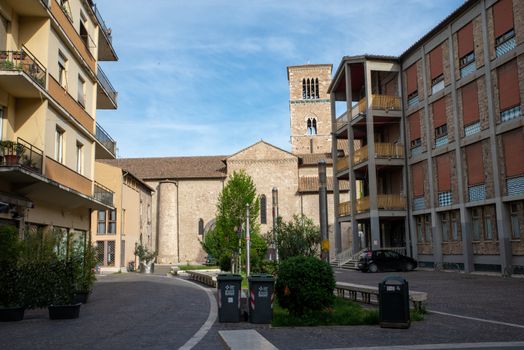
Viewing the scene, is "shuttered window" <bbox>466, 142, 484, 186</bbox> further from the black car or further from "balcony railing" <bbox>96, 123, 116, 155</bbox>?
"balcony railing" <bbox>96, 123, 116, 155</bbox>

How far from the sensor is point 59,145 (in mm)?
19469

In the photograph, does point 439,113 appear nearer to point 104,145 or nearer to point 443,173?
point 443,173

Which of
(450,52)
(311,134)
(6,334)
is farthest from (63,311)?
(311,134)

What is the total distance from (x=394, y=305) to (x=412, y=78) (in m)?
25.4

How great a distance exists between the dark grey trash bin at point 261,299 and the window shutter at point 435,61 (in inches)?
883

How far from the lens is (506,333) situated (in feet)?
28.6

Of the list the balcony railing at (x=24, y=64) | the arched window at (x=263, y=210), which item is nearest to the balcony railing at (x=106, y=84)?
the balcony railing at (x=24, y=64)

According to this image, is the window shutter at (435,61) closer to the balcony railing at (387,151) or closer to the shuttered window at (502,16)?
the shuttered window at (502,16)

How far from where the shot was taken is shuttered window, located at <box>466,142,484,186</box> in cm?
2552

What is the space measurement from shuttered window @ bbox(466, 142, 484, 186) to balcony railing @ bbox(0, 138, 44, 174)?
1971 centimetres

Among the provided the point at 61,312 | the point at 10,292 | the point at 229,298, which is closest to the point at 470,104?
the point at 229,298

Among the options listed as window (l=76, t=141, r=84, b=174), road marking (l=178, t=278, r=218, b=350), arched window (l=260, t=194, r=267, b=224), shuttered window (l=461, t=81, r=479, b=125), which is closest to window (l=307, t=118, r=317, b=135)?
arched window (l=260, t=194, r=267, b=224)

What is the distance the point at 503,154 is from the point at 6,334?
21.4 m

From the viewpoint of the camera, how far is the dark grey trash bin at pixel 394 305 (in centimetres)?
950
